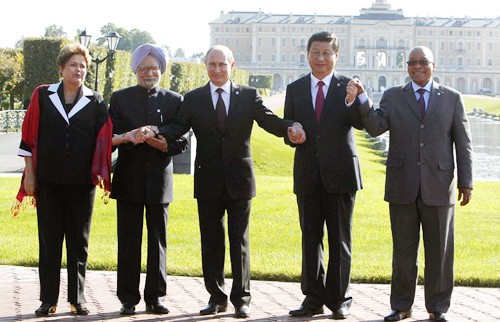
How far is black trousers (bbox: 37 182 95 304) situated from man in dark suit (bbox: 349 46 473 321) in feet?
5.22

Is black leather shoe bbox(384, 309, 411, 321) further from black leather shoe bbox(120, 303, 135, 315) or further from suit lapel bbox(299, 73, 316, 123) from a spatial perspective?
black leather shoe bbox(120, 303, 135, 315)

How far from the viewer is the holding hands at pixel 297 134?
511cm

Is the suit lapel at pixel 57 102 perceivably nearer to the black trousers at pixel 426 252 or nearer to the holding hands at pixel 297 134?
the holding hands at pixel 297 134

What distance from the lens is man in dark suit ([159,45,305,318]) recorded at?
5250 mm

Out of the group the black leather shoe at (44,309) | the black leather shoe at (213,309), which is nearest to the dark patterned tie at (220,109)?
the black leather shoe at (213,309)

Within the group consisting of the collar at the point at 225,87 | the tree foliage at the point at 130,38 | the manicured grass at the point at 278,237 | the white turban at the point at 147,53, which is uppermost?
the tree foliage at the point at 130,38

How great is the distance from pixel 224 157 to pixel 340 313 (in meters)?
1.04

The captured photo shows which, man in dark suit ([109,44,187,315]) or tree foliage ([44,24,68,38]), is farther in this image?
tree foliage ([44,24,68,38])

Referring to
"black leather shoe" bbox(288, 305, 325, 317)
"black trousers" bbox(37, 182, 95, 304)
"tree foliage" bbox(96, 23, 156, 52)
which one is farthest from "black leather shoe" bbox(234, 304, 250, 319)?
"tree foliage" bbox(96, 23, 156, 52)

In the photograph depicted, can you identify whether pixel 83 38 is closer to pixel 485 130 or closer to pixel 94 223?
pixel 94 223

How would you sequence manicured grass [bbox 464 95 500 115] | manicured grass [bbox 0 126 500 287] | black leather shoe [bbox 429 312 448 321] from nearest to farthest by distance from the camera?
1. black leather shoe [bbox 429 312 448 321]
2. manicured grass [bbox 0 126 500 287]
3. manicured grass [bbox 464 95 500 115]

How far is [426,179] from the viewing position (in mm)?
5117

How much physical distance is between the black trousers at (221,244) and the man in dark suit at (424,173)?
804mm

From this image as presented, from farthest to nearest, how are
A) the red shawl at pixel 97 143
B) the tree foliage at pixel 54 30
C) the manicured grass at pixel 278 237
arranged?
the tree foliage at pixel 54 30 → the manicured grass at pixel 278 237 → the red shawl at pixel 97 143
